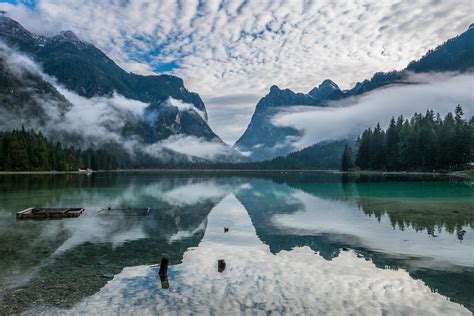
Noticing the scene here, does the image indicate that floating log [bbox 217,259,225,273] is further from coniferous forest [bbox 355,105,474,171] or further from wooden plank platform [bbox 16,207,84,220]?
coniferous forest [bbox 355,105,474,171]

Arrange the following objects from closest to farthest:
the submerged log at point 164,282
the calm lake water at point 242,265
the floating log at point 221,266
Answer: the calm lake water at point 242,265, the submerged log at point 164,282, the floating log at point 221,266

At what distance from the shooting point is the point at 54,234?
38.2 meters

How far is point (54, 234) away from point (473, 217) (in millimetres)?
46164

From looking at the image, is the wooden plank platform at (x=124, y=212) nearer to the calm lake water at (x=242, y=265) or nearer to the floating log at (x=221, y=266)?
the calm lake water at (x=242, y=265)

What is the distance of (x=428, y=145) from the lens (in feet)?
518

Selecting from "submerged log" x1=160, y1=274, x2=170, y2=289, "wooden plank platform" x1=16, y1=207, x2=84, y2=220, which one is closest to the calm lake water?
"submerged log" x1=160, y1=274, x2=170, y2=289

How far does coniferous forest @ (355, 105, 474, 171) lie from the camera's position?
145500mm

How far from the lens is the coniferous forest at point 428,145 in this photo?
477 ft

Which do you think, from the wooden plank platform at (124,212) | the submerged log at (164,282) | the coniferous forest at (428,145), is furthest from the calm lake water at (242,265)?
the coniferous forest at (428,145)

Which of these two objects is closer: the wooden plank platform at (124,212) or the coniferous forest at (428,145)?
the wooden plank platform at (124,212)

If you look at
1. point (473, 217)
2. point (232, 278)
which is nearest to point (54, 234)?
point (232, 278)

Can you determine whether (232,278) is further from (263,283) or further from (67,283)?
(67,283)

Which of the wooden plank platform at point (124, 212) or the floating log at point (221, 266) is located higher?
the wooden plank platform at point (124, 212)

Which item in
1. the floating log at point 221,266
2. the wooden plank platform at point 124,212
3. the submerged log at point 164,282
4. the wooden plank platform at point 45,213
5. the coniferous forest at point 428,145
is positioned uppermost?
the coniferous forest at point 428,145
